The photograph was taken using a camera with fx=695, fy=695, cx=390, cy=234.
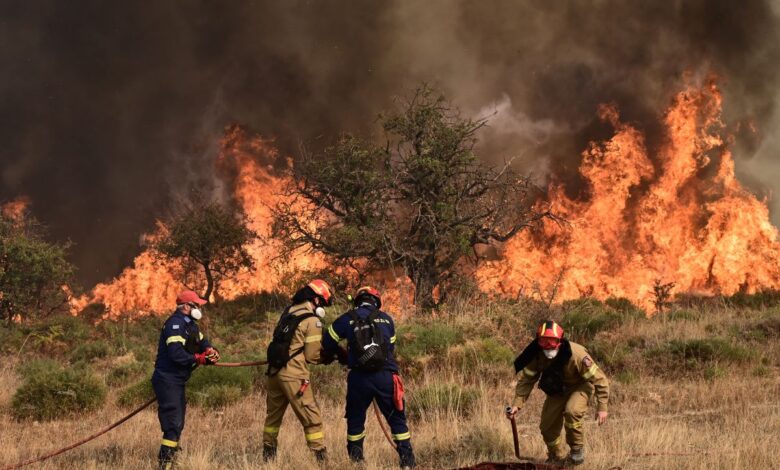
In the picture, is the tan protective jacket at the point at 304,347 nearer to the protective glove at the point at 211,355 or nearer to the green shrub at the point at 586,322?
the protective glove at the point at 211,355

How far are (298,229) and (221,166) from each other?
1519cm

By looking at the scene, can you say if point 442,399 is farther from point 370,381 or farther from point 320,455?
point 370,381

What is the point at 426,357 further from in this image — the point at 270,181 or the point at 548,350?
the point at 270,181

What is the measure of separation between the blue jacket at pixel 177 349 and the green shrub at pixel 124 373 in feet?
23.6

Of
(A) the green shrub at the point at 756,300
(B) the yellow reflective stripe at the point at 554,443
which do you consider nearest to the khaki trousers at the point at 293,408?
(B) the yellow reflective stripe at the point at 554,443

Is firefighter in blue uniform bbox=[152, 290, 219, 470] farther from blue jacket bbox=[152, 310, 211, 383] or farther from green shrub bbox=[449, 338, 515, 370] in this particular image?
green shrub bbox=[449, 338, 515, 370]

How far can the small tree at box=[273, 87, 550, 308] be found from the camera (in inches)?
771

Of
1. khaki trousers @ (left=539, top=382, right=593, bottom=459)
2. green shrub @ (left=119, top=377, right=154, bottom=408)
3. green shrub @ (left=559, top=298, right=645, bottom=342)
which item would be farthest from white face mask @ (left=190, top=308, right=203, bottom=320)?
green shrub @ (left=559, top=298, right=645, bottom=342)

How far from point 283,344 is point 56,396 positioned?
6.35m

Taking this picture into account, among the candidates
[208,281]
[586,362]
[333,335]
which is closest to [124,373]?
[333,335]

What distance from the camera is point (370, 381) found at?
689 cm

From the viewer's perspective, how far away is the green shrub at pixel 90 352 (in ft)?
54.2

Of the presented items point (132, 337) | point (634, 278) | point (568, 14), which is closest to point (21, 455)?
point (132, 337)

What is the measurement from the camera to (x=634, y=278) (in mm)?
24094
